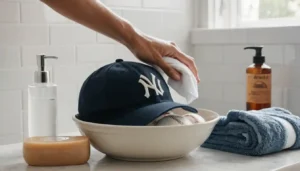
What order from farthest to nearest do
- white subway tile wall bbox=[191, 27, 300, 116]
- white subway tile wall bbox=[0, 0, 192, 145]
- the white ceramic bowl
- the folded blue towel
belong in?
white subway tile wall bbox=[191, 27, 300, 116]
white subway tile wall bbox=[0, 0, 192, 145]
the folded blue towel
the white ceramic bowl

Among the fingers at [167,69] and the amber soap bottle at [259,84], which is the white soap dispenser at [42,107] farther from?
the amber soap bottle at [259,84]

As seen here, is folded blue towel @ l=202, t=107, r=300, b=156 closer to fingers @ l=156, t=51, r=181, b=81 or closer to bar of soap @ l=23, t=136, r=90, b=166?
fingers @ l=156, t=51, r=181, b=81

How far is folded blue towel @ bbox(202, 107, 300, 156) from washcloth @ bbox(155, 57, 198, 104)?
0.27 ft

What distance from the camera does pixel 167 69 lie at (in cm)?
97

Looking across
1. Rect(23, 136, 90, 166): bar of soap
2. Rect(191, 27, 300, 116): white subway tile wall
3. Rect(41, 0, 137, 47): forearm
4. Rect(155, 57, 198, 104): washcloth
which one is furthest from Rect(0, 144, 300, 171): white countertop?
Rect(191, 27, 300, 116): white subway tile wall

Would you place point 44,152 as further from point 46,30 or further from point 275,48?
point 275,48

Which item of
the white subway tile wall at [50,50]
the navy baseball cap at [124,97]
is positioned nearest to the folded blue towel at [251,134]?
the navy baseball cap at [124,97]

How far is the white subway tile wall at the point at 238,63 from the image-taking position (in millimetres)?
1359

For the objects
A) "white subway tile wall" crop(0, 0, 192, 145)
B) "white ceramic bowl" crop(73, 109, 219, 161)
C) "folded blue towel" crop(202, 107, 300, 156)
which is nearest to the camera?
"white ceramic bowl" crop(73, 109, 219, 161)

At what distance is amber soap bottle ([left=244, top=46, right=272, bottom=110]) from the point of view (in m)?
1.25

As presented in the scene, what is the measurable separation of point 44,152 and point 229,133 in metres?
0.35

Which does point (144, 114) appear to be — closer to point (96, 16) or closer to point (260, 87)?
point (96, 16)

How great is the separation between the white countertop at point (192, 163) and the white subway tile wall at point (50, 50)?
0.30m

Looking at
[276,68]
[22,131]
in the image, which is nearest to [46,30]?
[22,131]
